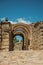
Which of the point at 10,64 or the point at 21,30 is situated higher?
the point at 21,30

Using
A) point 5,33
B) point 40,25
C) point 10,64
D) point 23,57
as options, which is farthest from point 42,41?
point 10,64

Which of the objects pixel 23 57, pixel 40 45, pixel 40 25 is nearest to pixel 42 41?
pixel 40 45

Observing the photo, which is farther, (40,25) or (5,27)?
(40,25)

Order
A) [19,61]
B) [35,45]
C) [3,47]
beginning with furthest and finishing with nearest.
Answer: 1. [35,45]
2. [3,47]
3. [19,61]

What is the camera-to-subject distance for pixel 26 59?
930 cm

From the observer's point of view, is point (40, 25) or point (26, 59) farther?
point (40, 25)

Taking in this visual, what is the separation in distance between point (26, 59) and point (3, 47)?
4628 mm

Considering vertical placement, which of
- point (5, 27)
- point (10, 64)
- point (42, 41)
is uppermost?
point (5, 27)

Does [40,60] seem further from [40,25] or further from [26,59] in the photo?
[40,25]

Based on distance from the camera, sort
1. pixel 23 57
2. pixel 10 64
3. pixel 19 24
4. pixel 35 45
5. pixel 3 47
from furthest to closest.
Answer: pixel 19 24 < pixel 35 45 < pixel 3 47 < pixel 23 57 < pixel 10 64

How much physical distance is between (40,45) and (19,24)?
6.05 m

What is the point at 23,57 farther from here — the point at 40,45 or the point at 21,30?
the point at 21,30

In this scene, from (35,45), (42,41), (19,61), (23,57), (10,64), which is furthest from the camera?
(35,45)

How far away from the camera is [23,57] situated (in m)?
9.73
